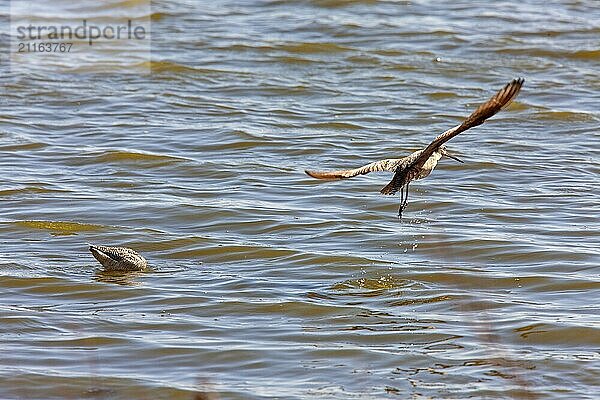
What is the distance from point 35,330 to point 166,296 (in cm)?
79

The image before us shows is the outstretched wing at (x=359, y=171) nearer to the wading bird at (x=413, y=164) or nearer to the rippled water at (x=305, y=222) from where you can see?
the wading bird at (x=413, y=164)

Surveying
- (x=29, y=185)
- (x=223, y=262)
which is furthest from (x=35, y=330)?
(x=29, y=185)

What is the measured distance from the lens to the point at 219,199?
842cm

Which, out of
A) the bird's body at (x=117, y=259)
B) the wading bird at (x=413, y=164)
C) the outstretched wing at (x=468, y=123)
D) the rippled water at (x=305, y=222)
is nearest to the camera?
the outstretched wing at (x=468, y=123)

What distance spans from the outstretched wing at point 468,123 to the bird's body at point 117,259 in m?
1.63

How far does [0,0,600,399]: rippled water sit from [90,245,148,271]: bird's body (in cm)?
9

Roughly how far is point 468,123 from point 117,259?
237 cm

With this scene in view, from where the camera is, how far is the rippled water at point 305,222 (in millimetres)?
5453

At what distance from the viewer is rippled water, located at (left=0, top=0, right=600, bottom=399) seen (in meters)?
5.45

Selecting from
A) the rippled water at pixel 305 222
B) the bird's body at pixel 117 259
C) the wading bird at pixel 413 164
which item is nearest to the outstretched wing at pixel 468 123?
the wading bird at pixel 413 164

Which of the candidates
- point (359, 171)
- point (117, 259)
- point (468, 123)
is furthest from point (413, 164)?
point (117, 259)

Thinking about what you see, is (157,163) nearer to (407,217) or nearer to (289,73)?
(407,217)

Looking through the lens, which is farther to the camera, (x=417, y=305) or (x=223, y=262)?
(x=223, y=262)

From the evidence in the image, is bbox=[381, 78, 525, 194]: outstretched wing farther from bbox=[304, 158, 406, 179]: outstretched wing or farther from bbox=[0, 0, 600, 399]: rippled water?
bbox=[0, 0, 600, 399]: rippled water
